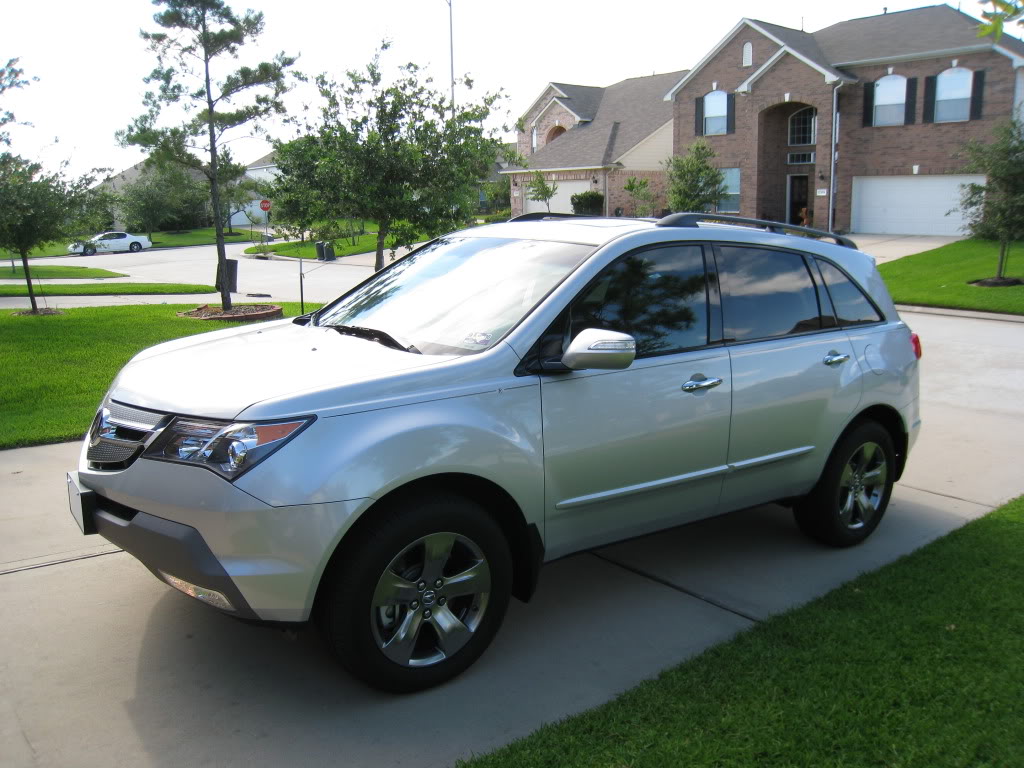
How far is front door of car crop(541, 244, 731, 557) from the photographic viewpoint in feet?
12.8

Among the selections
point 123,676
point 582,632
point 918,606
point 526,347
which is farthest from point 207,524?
point 918,606

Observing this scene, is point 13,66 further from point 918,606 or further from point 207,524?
point 918,606

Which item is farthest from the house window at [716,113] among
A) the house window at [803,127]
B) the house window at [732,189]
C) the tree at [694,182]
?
the tree at [694,182]

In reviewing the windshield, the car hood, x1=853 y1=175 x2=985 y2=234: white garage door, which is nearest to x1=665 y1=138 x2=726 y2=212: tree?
x1=853 y1=175 x2=985 y2=234: white garage door

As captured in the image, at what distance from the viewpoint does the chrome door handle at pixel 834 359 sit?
4.87 m

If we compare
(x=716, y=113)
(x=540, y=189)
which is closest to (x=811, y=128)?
(x=716, y=113)

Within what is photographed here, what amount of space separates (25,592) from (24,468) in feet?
7.81

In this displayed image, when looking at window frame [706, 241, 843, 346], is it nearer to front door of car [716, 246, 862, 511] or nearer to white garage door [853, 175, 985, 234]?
front door of car [716, 246, 862, 511]

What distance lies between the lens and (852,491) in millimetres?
5219

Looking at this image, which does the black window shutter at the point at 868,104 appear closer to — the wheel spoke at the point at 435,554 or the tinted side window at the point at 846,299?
the tinted side window at the point at 846,299

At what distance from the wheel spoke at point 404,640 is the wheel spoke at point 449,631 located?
0.09 meters

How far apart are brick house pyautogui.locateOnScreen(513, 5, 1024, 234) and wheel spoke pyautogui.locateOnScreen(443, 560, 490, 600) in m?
32.5

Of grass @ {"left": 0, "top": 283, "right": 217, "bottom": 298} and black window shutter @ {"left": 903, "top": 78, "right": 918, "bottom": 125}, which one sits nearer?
grass @ {"left": 0, "top": 283, "right": 217, "bottom": 298}

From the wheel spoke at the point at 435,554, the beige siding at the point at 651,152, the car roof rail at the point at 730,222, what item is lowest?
the wheel spoke at the point at 435,554
